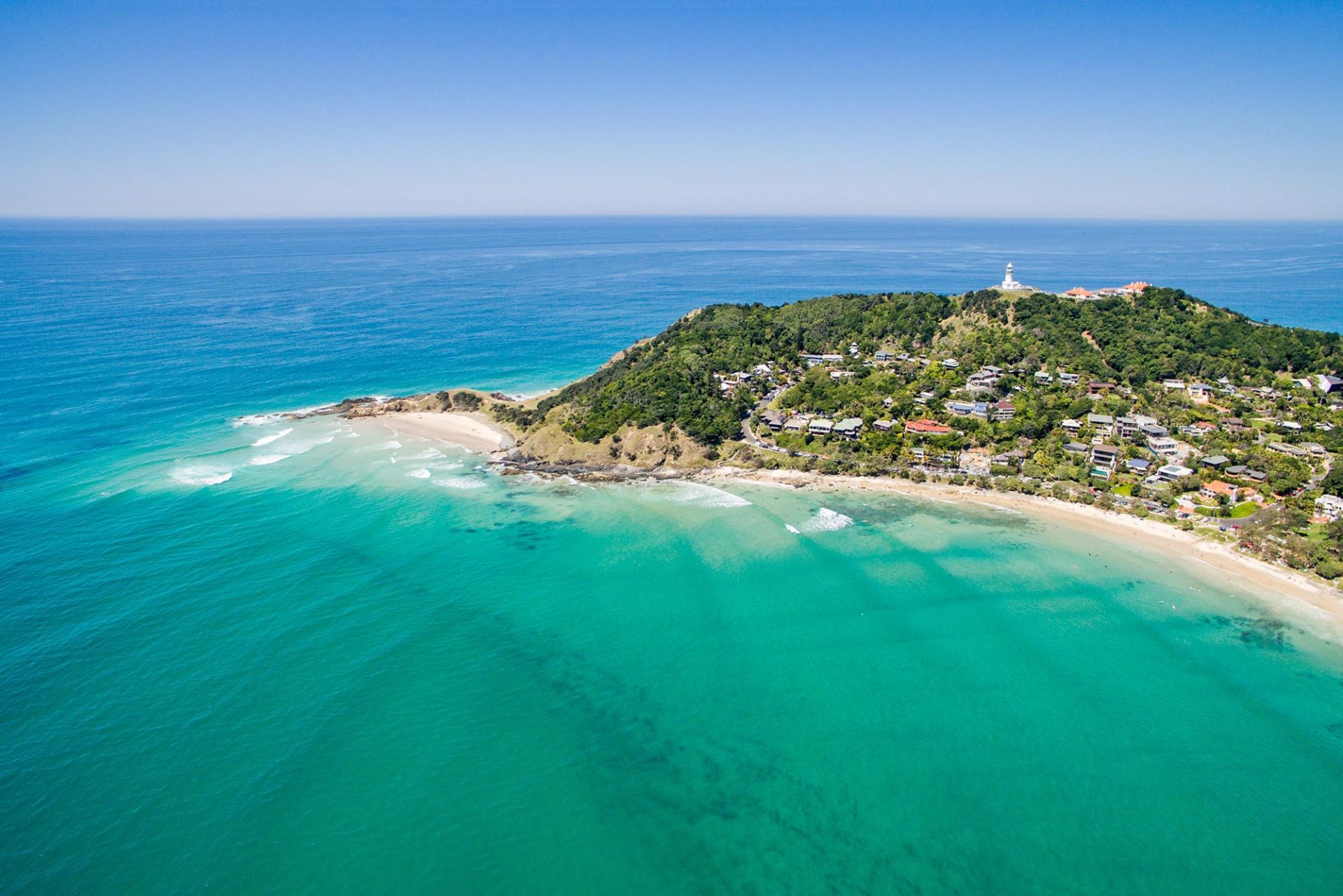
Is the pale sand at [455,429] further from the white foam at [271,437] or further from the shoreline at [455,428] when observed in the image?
the white foam at [271,437]

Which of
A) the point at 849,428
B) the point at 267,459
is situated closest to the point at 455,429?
the point at 267,459

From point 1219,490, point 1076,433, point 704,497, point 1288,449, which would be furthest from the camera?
point 1076,433

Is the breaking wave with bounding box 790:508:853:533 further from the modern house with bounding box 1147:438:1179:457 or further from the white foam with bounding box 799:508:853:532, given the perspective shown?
the modern house with bounding box 1147:438:1179:457

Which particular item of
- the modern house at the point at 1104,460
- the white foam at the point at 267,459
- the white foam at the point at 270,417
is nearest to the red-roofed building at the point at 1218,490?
the modern house at the point at 1104,460

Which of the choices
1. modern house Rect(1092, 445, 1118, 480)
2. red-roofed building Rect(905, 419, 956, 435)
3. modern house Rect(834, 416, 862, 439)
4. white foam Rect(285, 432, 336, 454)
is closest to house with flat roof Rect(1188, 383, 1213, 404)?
modern house Rect(1092, 445, 1118, 480)

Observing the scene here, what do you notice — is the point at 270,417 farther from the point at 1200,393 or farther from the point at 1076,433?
the point at 1200,393
